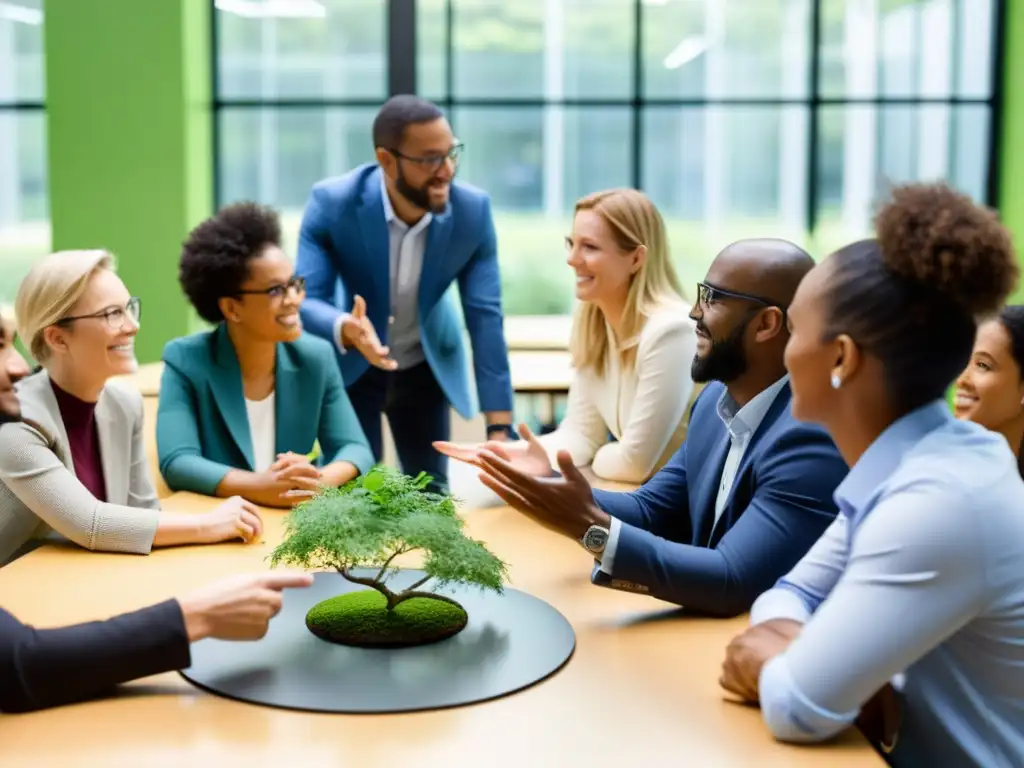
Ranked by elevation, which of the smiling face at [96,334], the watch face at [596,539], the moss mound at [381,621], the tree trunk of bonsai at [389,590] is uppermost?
the smiling face at [96,334]

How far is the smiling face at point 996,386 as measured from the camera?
114 inches

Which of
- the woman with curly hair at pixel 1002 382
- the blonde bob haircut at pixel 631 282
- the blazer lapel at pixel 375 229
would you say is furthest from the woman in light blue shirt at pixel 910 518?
the blazer lapel at pixel 375 229

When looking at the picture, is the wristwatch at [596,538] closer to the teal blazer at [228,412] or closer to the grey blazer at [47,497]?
the grey blazer at [47,497]

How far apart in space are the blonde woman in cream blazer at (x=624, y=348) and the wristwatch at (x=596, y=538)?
3.87ft

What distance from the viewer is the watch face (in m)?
2.05

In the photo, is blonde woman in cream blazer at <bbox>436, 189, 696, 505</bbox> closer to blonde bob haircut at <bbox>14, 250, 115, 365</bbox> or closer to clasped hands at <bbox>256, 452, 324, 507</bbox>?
clasped hands at <bbox>256, 452, 324, 507</bbox>

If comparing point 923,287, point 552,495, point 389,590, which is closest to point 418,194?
point 552,495

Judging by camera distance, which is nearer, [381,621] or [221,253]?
[381,621]

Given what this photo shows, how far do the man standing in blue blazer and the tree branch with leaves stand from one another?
2070mm

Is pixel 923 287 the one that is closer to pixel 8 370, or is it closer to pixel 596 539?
pixel 596 539

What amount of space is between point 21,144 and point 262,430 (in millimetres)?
5509

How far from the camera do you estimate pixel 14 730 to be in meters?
1.59

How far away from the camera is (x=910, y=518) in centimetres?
151

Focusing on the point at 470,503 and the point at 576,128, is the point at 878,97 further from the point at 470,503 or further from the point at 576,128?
the point at 470,503
